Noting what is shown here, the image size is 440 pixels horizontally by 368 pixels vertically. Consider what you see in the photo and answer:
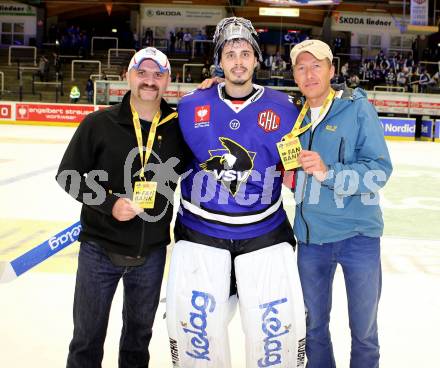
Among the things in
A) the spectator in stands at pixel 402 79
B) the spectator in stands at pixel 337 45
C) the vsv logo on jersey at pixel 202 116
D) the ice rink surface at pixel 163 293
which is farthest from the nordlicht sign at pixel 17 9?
the vsv logo on jersey at pixel 202 116

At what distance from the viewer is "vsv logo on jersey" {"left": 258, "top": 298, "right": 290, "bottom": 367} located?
274 cm

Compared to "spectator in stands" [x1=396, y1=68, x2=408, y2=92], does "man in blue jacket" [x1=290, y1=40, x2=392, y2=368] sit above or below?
below

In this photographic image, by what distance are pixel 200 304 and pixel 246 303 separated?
0.73 feet

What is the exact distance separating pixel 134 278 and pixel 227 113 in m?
0.96

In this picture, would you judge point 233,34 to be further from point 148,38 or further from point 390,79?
point 148,38

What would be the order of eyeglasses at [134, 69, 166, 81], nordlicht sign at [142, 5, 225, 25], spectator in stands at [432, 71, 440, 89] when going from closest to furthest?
eyeglasses at [134, 69, 166, 81], spectator in stands at [432, 71, 440, 89], nordlicht sign at [142, 5, 225, 25]

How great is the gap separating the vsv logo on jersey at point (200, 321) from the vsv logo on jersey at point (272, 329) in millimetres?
256

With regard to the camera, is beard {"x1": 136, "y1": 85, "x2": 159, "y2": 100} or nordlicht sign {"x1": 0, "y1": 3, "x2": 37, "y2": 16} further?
nordlicht sign {"x1": 0, "y1": 3, "x2": 37, "y2": 16}

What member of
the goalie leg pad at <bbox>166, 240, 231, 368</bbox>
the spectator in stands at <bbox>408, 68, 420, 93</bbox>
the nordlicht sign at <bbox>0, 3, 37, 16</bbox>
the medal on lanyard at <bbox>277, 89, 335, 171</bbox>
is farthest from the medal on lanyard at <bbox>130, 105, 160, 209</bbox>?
the nordlicht sign at <bbox>0, 3, 37, 16</bbox>

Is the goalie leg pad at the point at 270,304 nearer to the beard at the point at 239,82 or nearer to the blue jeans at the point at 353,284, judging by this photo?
the blue jeans at the point at 353,284

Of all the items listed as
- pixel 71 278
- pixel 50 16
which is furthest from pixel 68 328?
pixel 50 16

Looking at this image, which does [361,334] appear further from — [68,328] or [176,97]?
[176,97]

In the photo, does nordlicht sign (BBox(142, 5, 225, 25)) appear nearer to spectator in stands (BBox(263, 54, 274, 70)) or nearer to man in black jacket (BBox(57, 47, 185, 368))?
spectator in stands (BBox(263, 54, 274, 70))

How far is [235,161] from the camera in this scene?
2.79m
